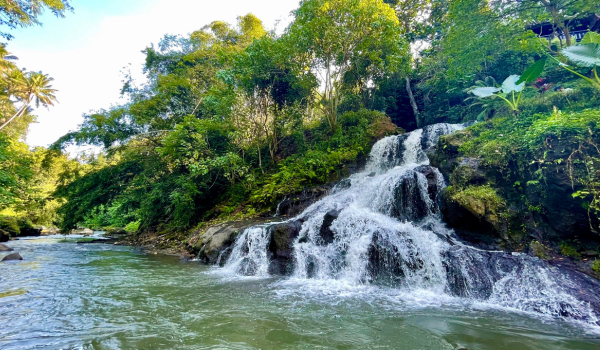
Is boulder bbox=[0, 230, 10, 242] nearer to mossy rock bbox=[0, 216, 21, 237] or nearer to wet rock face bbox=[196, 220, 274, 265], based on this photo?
mossy rock bbox=[0, 216, 21, 237]

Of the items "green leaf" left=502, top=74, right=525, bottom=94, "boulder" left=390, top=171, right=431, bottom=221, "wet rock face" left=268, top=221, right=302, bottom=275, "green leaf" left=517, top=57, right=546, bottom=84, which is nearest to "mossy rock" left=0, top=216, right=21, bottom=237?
"wet rock face" left=268, top=221, right=302, bottom=275

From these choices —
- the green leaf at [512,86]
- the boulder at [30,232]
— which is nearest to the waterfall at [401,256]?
the green leaf at [512,86]

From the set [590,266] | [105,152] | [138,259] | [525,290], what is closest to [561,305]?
[525,290]

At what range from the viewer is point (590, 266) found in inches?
187

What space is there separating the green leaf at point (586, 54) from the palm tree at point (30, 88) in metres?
34.1

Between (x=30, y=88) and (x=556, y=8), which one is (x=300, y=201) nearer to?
(x=556, y=8)

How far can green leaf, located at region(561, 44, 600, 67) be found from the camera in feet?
19.3

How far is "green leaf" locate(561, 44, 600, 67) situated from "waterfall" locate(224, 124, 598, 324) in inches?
157

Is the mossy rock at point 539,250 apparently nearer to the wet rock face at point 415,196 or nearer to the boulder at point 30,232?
the wet rock face at point 415,196

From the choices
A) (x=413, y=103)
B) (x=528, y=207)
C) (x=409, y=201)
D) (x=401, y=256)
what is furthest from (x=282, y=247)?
(x=413, y=103)

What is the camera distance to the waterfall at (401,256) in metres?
4.51

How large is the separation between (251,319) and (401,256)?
3.55 metres

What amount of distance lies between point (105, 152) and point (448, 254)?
1616cm

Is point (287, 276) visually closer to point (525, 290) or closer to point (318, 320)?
point (318, 320)
